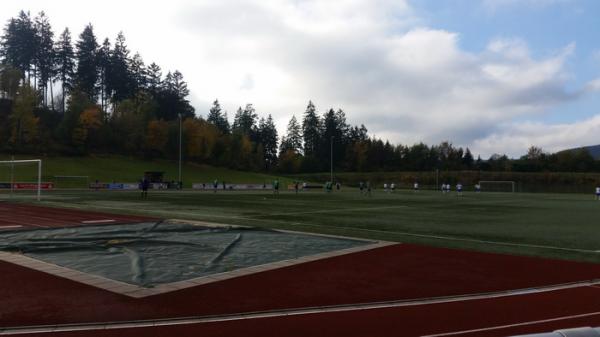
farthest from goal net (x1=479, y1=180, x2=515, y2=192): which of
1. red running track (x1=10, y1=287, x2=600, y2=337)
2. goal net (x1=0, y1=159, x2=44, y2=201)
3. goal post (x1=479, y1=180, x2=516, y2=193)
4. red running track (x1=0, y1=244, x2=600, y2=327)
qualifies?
red running track (x1=10, y1=287, x2=600, y2=337)

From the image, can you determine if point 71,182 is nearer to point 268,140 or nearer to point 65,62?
point 65,62

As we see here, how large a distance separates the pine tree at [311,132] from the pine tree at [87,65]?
219 ft

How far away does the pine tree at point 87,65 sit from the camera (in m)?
108

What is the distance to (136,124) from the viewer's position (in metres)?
92.2

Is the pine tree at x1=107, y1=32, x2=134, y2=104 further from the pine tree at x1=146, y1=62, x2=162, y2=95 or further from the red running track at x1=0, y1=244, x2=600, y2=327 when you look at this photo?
the red running track at x1=0, y1=244, x2=600, y2=327

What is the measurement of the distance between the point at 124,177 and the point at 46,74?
4953 centimetres

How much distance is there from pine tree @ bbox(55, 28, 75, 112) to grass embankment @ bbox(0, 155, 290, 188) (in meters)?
30.4

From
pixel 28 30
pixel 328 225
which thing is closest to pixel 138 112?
pixel 28 30

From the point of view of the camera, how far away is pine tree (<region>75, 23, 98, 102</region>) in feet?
354

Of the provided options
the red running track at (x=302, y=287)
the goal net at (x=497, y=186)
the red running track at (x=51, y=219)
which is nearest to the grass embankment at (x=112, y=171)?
the goal net at (x=497, y=186)

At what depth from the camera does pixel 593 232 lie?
16.4 m

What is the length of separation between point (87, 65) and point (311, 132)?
7083 centimetres

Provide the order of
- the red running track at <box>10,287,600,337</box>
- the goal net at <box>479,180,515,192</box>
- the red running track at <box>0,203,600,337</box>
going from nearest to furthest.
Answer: the red running track at <box>10,287,600,337</box>, the red running track at <box>0,203,600,337</box>, the goal net at <box>479,180,515,192</box>

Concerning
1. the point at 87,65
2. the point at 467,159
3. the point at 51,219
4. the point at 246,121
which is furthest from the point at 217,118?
the point at 51,219
